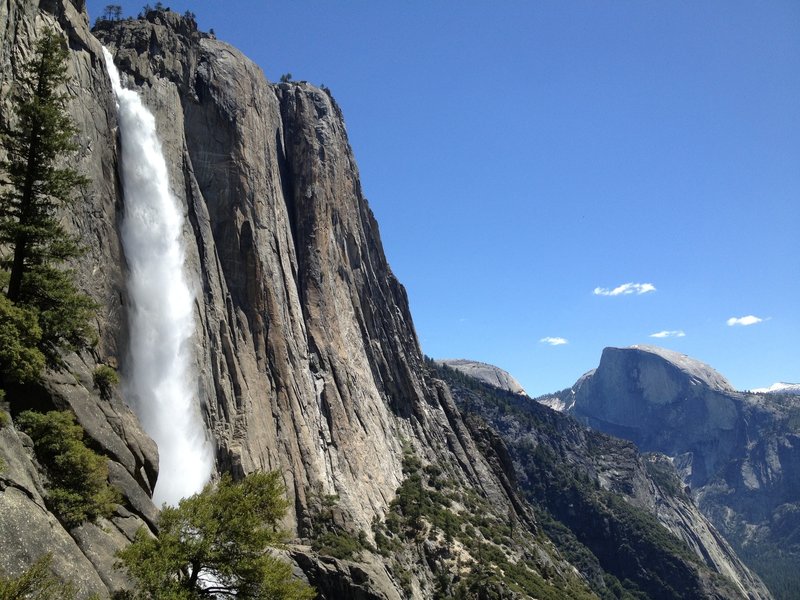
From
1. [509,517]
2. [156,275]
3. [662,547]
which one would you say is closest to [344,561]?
[156,275]

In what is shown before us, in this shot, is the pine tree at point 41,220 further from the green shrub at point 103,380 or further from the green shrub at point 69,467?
the green shrub at point 69,467

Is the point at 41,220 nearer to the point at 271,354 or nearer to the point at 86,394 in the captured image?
the point at 86,394

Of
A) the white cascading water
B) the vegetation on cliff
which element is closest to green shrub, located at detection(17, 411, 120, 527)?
the white cascading water

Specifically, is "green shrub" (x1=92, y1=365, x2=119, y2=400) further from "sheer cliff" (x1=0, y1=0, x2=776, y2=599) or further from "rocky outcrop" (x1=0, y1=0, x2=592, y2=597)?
"rocky outcrop" (x1=0, y1=0, x2=592, y2=597)

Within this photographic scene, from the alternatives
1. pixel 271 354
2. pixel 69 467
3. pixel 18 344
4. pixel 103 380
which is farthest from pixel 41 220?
pixel 271 354

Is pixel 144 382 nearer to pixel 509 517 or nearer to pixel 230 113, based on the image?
pixel 230 113

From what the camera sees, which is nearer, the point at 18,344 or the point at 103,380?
the point at 18,344
